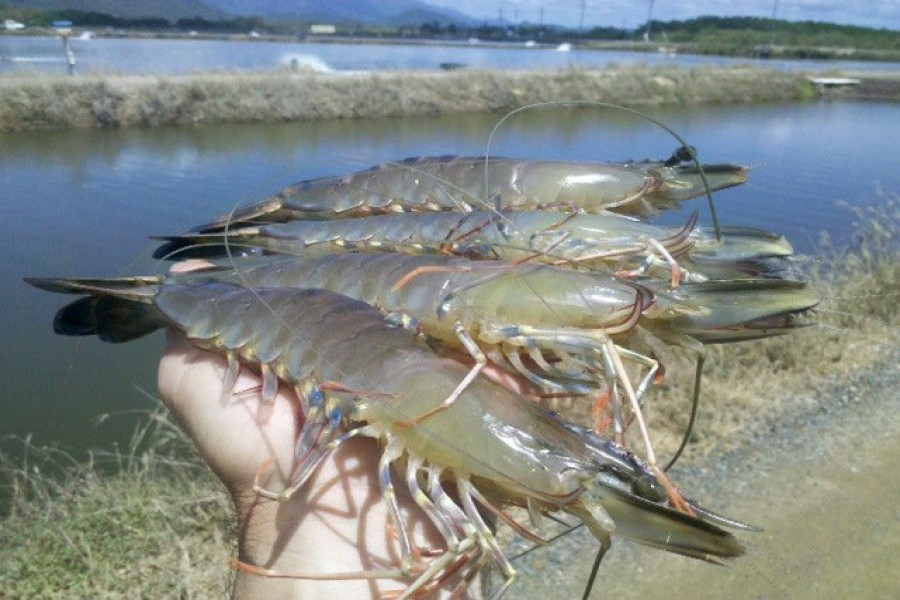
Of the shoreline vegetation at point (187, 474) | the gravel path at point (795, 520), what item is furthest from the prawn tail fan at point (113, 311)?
the gravel path at point (795, 520)

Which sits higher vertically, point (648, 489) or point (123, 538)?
point (648, 489)

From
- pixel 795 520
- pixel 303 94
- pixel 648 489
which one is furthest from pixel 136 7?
pixel 648 489

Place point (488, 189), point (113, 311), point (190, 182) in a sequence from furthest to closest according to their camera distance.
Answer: point (190, 182) < point (488, 189) < point (113, 311)

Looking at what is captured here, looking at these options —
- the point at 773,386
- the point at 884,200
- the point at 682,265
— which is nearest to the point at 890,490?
the point at 773,386

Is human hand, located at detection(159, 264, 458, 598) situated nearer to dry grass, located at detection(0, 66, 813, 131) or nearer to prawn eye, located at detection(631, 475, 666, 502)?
prawn eye, located at detection(631, 475, 666, 502)

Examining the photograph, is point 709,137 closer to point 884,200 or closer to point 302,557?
point 884,200

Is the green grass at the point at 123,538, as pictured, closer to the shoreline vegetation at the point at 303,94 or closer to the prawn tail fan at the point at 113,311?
the prawn tail fan at the point at 113,311

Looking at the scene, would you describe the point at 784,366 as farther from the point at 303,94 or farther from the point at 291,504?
the point at 303,94

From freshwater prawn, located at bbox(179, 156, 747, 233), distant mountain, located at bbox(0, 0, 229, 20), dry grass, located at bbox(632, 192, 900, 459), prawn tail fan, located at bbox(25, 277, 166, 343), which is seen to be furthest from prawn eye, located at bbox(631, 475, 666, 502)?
distant mountain, located at bbox(0, 0, 229, 20)
